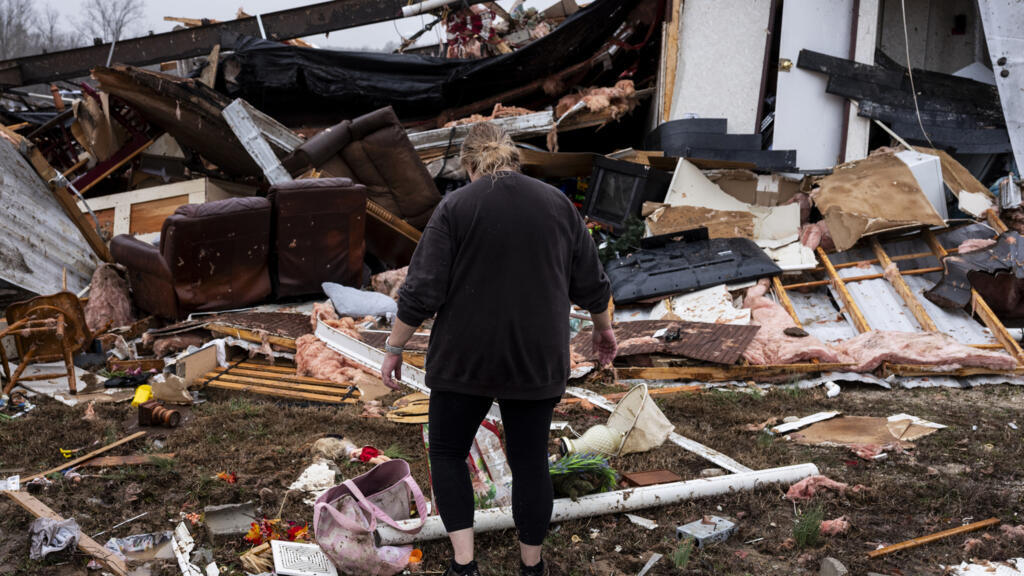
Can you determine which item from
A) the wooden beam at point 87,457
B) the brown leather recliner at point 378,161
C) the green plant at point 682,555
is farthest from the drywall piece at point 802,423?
the brown leather recliner at point 378,161

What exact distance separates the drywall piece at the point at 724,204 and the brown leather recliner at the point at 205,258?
418 cm

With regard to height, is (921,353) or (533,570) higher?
(533,570)

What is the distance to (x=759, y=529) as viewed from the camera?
116 inches

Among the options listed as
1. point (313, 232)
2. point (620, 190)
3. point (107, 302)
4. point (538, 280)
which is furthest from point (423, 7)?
point (538, 280)

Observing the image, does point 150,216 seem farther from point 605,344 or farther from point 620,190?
point 605,344

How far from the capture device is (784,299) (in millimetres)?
6867

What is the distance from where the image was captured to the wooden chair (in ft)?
17.1

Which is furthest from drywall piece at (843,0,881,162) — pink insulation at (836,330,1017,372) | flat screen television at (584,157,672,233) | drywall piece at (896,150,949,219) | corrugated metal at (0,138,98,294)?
corrugated metal at (0,138,98,294)

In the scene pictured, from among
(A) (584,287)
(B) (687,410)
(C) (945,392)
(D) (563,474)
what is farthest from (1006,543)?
(C) (945,392)

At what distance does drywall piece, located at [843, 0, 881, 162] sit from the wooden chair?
8078 millimetres

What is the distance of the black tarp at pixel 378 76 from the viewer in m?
10.5

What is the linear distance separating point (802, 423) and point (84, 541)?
3.45 meters

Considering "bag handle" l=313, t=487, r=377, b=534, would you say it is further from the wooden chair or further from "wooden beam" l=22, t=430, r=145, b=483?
the wooden chair

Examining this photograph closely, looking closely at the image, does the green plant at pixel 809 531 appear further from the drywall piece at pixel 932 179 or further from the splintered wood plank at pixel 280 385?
the drywall piece at pixel 932 179
